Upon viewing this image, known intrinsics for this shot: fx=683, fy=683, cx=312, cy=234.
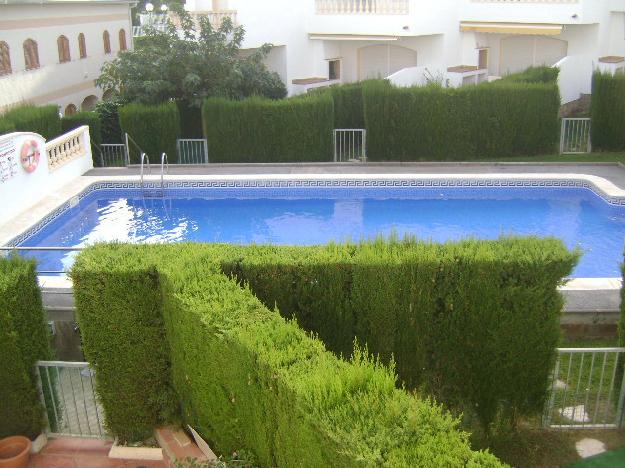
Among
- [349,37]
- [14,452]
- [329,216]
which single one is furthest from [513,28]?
[14,452]

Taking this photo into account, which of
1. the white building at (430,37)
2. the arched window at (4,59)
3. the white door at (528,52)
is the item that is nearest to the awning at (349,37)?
the white building at (430,37)

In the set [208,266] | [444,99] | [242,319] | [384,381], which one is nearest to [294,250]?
[208,266]

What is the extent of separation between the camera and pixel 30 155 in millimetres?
16062

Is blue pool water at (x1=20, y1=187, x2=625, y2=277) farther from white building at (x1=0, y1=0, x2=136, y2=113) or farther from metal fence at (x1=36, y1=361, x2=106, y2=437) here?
white building at (x1=0, y1=0, x2=136, y2=113)

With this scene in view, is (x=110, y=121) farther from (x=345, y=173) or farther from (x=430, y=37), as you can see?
(x=430, y=37)

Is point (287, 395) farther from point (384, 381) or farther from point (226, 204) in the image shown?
point (226, 204)

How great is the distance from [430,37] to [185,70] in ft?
34.7

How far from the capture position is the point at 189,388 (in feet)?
24.5

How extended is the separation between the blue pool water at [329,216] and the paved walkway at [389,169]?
3.47 feet

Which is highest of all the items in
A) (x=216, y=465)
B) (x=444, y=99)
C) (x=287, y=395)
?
(x=444, y=99)

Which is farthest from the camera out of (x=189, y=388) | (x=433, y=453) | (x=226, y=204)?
(x=226, y=204)

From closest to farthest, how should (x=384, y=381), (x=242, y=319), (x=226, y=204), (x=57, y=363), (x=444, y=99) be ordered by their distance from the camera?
1. (x=384, y=381)
2. (x=242, y=319)
3. (x=57, y=363)
4. (x=226, y=204)
5. (x=444, y=99)

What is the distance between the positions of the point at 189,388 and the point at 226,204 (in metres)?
10.7

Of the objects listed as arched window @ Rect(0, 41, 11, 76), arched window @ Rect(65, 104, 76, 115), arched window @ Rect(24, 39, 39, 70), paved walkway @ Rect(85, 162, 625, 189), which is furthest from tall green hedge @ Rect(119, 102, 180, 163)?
arched window @ Rect(65, 104, 76, 115)
